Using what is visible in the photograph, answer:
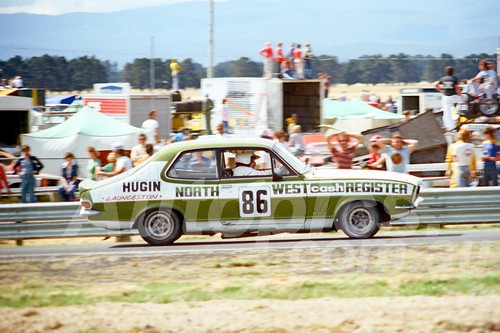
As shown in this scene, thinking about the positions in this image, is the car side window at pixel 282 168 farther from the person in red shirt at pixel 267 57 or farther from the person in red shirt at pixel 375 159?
the person in red shirt at pixel 267 57

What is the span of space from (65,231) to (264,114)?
12911 mm

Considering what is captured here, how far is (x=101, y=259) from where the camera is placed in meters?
11.6

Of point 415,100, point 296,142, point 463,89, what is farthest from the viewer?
point 415,100

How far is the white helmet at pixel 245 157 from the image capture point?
503 inches

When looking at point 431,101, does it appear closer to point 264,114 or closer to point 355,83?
point 264,114

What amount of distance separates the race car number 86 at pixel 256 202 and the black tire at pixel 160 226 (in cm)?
100

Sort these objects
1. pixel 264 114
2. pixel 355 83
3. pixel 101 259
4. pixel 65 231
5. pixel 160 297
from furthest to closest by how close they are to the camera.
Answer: pixel 355 83
pixel 264 114
pixel 65 231
pixel 101 259
pixel 160 297

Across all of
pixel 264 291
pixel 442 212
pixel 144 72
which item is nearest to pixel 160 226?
pixel 264 291

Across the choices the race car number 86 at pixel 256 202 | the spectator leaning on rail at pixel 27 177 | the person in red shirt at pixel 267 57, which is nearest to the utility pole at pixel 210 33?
the person in red shirt at pixel 267 57

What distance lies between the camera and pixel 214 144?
41.8 ft

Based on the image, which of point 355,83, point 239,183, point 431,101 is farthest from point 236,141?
point 355,83

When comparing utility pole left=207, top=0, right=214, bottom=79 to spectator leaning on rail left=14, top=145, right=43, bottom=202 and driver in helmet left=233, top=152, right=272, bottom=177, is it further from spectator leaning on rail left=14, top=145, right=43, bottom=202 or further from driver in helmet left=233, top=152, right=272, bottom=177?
driver in helmet left=233, top=152, right=272, bottom=177

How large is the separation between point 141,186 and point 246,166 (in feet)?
4.97

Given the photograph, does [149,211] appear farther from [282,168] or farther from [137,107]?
[137,107]
